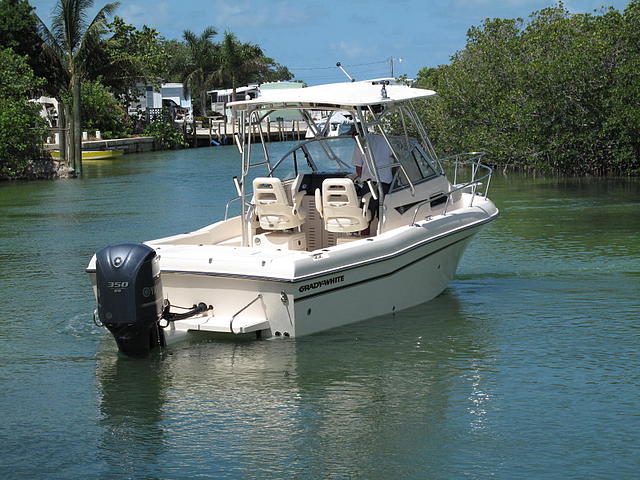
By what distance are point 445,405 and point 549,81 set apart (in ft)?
68.9

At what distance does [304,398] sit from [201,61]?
256 feet

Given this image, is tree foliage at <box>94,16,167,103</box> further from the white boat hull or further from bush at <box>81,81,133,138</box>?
the white boat hull

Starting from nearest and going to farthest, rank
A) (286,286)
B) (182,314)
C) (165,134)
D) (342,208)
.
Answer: (286,286) → (182,314) → (342,208) → (165,134)

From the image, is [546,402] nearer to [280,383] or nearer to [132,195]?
[280,383]

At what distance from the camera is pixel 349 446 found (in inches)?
296

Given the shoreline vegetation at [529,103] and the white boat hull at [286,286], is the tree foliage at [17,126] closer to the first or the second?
the shoreline vegetation at [529,103]

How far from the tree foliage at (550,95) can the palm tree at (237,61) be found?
155 feet

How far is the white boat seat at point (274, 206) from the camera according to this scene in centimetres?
1139

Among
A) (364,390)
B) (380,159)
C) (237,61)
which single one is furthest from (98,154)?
(364,390)

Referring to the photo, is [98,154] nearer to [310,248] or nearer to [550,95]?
[550,95]

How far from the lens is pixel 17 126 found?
3344 cm

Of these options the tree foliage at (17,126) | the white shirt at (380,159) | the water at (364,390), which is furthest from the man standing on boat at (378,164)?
the tree foliage at (17,126)

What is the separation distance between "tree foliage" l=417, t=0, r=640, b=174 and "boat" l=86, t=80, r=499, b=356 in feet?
50.0

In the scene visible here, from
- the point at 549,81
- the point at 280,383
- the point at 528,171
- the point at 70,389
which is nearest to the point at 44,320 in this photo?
the point at 70,389
